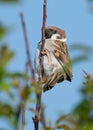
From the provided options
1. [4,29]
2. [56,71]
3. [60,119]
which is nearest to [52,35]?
[56,71]

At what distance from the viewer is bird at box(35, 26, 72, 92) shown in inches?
234

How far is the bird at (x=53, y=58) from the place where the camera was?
19.5 ft

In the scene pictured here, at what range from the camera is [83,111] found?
1.59 metres

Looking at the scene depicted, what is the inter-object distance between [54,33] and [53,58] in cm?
76

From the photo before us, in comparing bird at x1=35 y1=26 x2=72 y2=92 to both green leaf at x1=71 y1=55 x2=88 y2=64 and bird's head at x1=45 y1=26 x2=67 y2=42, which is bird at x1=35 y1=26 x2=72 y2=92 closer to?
bird's head at x1=45 y1=26 x2=67 y2=42

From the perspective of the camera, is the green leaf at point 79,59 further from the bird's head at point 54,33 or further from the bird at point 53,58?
the bird's head at point 54,33

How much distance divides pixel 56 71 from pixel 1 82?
4.65 meters

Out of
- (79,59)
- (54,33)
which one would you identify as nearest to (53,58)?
(54,33)

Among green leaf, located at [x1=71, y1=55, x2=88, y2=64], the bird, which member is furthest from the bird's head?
green leaf, located at [x1=71, y1=55, x2=88, y2=64]

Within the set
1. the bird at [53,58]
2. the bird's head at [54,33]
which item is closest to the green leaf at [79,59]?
the bird at [53,58]

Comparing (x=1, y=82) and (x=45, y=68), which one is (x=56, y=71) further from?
(x=1, y=82)

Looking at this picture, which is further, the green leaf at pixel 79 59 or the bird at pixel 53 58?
the bird at pixel 53 58

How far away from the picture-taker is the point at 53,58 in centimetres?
673

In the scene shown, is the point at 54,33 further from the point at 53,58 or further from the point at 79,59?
the point at 79,59
